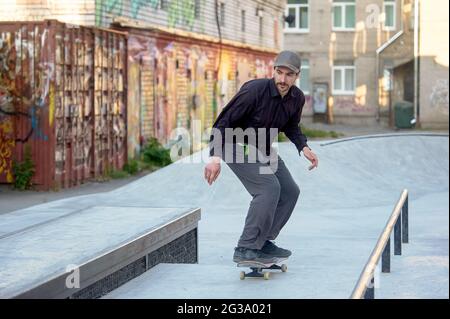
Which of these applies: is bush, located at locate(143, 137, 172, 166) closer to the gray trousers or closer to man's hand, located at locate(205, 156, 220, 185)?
the gray trousers

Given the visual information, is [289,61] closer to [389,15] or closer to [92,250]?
[92,250]

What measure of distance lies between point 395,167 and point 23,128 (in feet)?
29.6

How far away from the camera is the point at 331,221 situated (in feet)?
46.9

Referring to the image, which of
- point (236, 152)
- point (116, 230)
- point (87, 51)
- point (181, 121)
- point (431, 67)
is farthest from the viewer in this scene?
point (431, 67)

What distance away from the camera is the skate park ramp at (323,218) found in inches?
266

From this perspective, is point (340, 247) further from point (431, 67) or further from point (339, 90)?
point (339, 90)

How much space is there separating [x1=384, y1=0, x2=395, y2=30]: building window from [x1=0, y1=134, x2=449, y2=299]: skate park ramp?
67.1 feet

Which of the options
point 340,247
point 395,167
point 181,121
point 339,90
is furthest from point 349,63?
point 340,247

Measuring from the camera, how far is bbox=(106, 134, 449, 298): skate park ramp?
265 inches

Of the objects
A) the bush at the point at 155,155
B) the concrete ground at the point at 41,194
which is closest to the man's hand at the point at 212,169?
the concrete ground at the point at 41,194

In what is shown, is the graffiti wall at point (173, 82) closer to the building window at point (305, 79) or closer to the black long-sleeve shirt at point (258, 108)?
the building window at point (305, 79)

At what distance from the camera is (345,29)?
151ft

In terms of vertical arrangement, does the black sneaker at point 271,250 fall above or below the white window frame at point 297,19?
below

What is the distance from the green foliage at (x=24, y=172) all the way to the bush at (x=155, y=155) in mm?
5101
